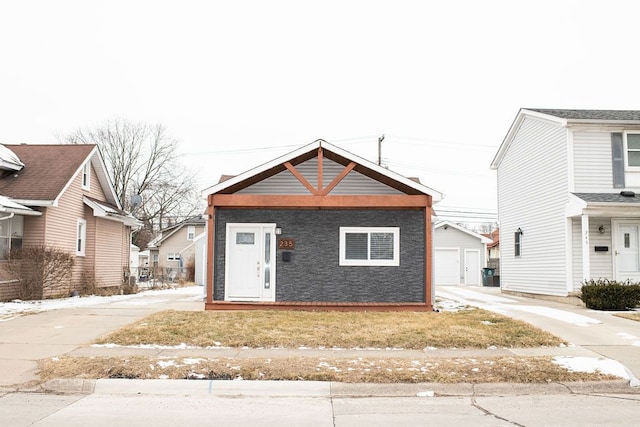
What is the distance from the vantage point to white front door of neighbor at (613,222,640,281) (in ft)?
57.4

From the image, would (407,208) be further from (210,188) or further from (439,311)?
(210,188)

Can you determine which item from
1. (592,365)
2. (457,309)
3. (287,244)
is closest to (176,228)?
(287,244)

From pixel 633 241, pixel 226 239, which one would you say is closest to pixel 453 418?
pixel 226 239

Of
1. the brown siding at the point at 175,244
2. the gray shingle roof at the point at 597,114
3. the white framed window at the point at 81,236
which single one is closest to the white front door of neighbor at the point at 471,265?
the gray shingle roof at the point at 597,114

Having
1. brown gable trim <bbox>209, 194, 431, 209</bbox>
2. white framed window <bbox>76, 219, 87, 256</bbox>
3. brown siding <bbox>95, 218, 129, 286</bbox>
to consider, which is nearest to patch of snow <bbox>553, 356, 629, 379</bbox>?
brown gable trim <bbox>209, 194, 431, 209</bbox>

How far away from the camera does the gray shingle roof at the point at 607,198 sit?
16.6 meters

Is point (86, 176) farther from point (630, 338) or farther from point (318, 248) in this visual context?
point (630, 338)

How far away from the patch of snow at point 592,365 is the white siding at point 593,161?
1026 cm

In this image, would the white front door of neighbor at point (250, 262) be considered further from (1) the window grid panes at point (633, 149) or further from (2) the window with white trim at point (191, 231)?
(2) the window with white trim at point (191, 231)

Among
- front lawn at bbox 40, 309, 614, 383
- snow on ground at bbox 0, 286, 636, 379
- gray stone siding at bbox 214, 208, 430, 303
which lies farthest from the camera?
gray stone siding at bbox 214, 208, 430, 303

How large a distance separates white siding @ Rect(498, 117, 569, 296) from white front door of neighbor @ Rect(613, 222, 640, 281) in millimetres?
1551

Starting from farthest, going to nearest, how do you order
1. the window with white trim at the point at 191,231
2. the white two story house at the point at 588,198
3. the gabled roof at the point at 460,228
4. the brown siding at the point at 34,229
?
the window with white trim at the point at 191,231
the gabled roof at the point at 460,228
the brown siding at the point at 34,229
the white two story house at the point at 588,198

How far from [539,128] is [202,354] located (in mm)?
15614

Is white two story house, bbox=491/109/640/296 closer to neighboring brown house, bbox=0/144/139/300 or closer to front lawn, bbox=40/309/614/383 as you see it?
front lawn, bbox=40/309/614/383
